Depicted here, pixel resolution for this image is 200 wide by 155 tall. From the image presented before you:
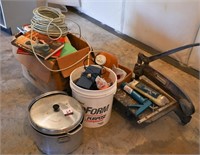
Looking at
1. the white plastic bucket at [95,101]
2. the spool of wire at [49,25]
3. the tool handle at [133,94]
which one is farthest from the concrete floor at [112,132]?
the spool of wire at [49,25]

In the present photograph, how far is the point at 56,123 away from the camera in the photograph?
51.1 inches

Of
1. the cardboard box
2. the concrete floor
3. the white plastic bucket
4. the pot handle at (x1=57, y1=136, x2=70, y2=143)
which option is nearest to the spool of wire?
the cardboard box

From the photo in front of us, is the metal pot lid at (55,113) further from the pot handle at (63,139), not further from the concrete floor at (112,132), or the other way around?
the concrete floor at (112,132)

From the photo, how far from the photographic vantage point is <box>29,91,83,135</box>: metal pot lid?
4.17ft

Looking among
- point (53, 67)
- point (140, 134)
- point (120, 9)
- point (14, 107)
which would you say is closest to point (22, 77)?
point (14, 107)

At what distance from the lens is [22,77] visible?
200 cm

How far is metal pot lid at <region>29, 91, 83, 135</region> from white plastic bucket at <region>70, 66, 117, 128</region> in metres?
0.06

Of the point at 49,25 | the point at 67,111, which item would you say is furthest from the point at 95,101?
the point at 49,25

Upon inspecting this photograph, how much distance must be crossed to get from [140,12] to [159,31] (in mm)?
277

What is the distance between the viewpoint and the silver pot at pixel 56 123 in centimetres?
127

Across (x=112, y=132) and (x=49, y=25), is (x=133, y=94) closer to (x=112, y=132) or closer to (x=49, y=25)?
(x=112, y=132)

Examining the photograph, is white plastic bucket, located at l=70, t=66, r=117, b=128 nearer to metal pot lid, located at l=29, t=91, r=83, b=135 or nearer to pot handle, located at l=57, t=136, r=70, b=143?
metal pot lid, located at l=29, t=91, r=83, b=135

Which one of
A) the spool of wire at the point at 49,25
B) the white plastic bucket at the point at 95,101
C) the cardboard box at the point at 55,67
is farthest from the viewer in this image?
the spool of wire at the point at 49,25

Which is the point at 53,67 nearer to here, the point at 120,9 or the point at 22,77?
the point at 22,77
